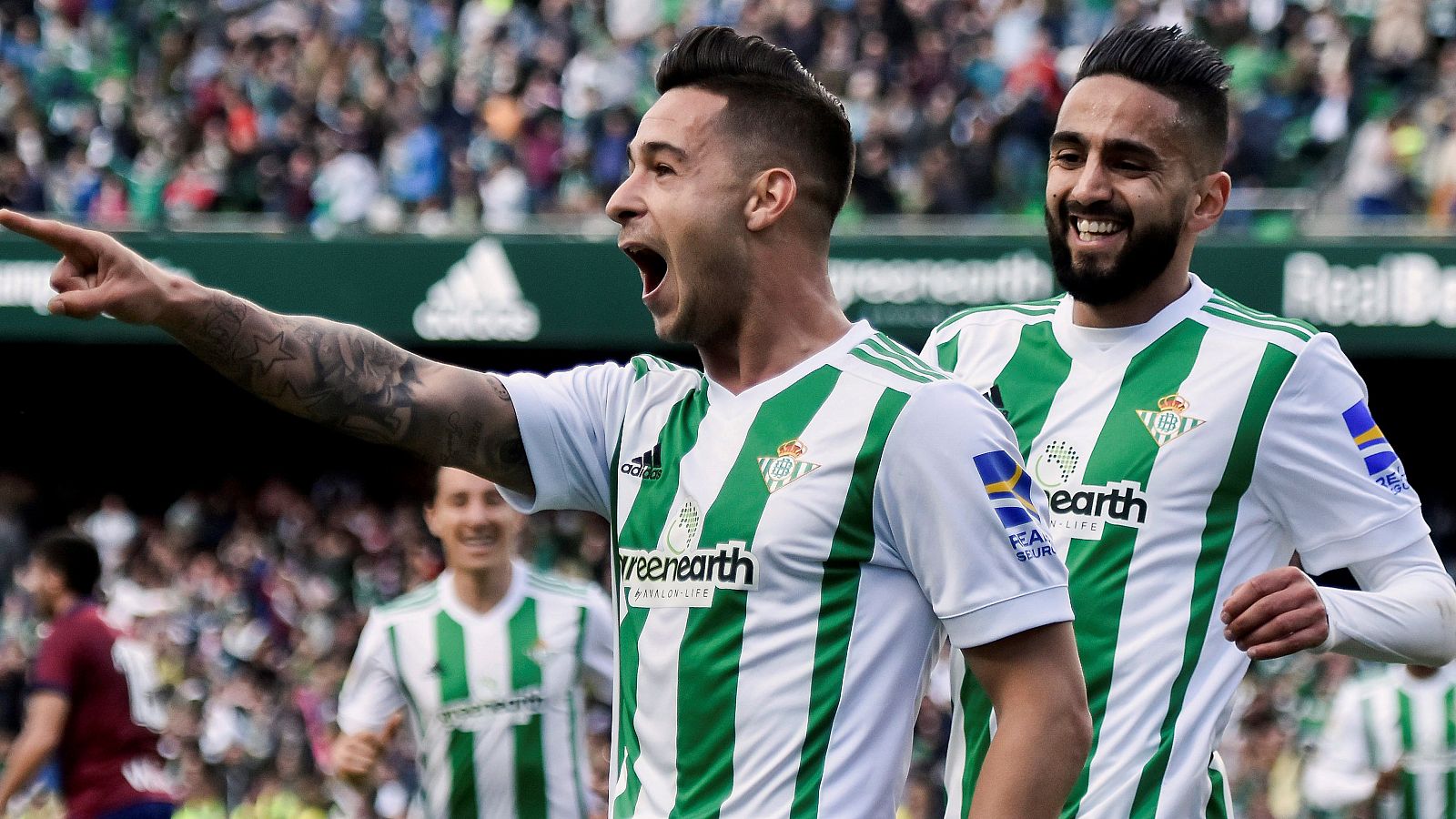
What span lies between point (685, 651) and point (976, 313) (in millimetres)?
1300

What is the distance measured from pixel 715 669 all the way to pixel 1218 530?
44.2 inches

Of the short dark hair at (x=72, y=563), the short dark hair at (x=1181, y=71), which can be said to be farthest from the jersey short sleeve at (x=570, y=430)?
the short dark hair at (x=72, y=563)

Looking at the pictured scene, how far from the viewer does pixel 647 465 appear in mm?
2992

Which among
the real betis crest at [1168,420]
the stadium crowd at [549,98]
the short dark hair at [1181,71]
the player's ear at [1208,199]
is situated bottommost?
the real betis crest at [1168,420]

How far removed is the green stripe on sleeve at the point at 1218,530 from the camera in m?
3.45

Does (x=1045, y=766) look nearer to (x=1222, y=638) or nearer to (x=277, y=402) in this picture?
(x=1222, y=638)

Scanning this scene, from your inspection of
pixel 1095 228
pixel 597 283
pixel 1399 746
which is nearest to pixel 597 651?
pixel 1095 228

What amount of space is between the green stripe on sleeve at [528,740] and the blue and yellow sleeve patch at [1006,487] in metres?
3.66

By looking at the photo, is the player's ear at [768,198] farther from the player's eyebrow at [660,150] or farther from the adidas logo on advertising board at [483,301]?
the adidas logo on advertising board at [483,301]

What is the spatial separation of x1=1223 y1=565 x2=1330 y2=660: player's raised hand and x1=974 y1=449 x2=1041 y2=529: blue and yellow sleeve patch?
413 millimetres

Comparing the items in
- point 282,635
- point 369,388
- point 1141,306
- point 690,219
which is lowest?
point 282,635

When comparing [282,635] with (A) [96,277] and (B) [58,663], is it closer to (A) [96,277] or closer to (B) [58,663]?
(B) [58,663]

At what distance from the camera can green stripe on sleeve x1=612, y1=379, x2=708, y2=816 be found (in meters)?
2.91

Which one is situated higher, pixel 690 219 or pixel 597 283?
pixel 597 283
